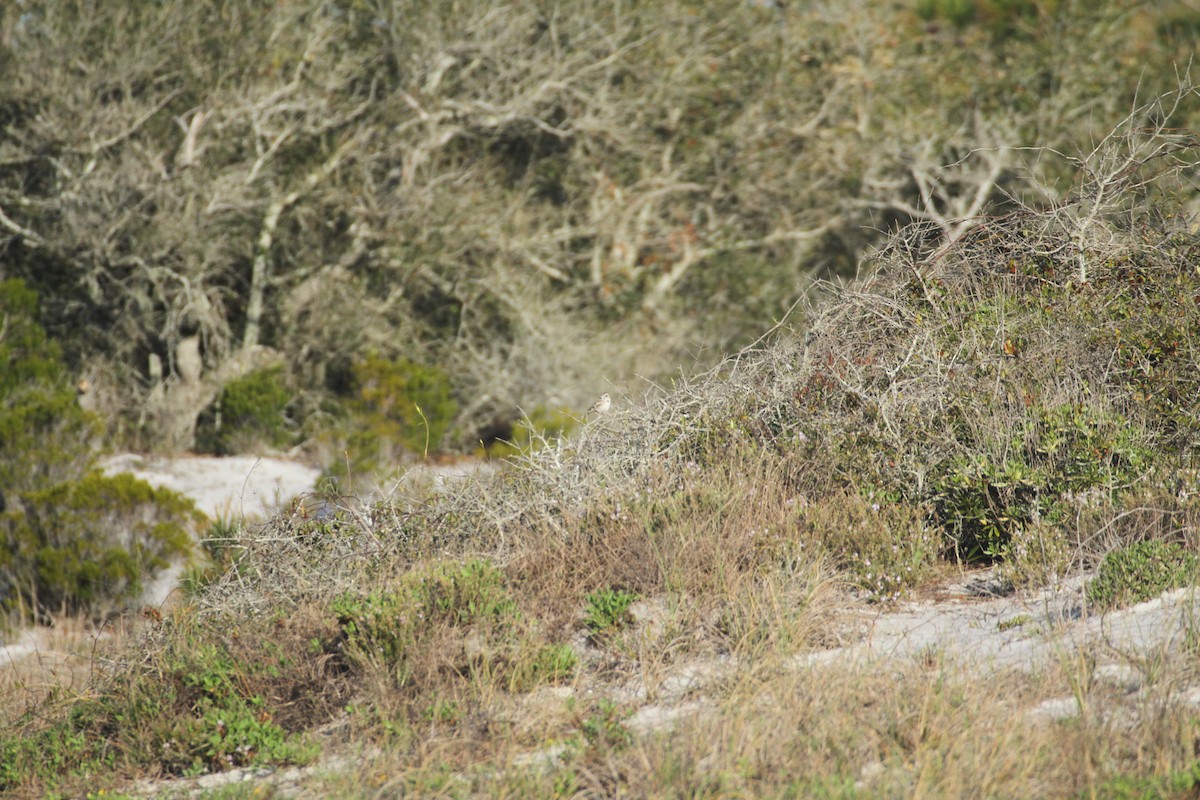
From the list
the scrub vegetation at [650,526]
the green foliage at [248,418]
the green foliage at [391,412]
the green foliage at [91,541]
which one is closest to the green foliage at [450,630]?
the scrub vegetation at [650,526]

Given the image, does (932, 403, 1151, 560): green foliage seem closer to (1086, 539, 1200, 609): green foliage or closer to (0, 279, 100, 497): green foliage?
(1086, 539, 1200, 609): green foliage

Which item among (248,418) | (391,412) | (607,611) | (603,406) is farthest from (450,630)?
(248,418)

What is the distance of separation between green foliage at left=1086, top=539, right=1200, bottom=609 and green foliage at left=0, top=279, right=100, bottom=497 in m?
9.14

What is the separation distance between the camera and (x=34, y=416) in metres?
11.0

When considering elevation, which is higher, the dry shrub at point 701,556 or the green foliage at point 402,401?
the dry shrub at point 701,556

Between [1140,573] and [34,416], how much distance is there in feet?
32.0

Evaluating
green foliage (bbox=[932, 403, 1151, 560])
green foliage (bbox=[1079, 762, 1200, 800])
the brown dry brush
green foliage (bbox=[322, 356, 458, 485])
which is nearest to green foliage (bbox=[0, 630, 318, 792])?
the brown dry brush

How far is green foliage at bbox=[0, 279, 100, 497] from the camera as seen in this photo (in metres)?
10.6

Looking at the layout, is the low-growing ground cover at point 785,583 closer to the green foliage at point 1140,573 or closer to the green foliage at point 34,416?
the green foliage at point 1140,573

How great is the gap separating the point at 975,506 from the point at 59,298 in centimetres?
1201

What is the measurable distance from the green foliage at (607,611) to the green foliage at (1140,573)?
1.72m

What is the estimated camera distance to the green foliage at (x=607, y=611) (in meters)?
4.49

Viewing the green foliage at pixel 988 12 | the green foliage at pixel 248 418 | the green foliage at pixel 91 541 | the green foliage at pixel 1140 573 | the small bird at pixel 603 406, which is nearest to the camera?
the green foliage at pixel 1140 573

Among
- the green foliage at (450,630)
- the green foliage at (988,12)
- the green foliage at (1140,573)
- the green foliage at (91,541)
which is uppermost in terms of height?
the green foliage at (988,12)
